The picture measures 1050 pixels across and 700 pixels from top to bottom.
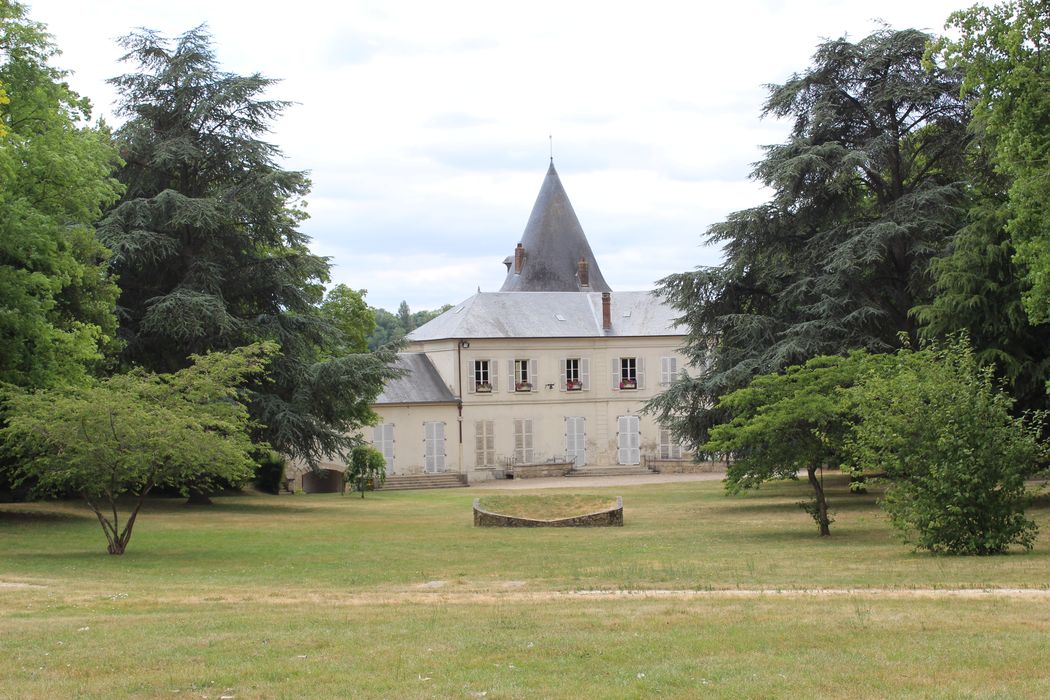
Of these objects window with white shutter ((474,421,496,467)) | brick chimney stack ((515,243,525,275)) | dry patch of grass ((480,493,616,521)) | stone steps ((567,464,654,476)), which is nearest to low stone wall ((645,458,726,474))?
stone steps ((567,464,654,476))

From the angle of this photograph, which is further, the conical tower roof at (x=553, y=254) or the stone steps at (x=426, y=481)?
the conical tower roof at (x=553, y=254)

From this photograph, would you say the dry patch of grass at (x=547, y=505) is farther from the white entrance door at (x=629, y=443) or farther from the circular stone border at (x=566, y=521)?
the white entrance door at (x=629, y=443)

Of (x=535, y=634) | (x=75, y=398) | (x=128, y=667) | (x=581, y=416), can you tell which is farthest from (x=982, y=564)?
(x=581, y=416)

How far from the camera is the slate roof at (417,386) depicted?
4178 centimetres

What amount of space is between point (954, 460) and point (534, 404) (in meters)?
29.8

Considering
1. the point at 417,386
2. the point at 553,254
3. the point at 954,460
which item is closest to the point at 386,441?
the point at 417,386

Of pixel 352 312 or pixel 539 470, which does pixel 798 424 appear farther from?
pixel 539 470

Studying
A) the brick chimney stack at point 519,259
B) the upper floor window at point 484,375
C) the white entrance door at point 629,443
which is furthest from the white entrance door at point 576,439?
the brick chimney stack at point 519,259

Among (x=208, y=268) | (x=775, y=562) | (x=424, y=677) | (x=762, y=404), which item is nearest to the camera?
(x=424, y=677)

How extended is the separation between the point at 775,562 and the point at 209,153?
19371 millimetres

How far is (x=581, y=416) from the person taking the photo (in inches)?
1748

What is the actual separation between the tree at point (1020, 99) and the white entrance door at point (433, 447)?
26085 mm

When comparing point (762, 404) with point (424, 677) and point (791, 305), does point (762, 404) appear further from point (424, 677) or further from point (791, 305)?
point (424, 677)

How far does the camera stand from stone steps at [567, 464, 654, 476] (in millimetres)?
42969
